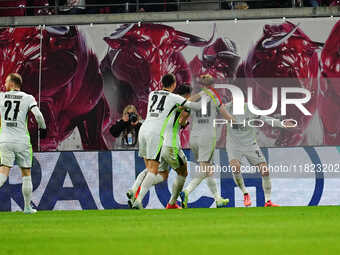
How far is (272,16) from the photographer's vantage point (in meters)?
18.0

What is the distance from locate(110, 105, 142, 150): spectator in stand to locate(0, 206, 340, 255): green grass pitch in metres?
8.44

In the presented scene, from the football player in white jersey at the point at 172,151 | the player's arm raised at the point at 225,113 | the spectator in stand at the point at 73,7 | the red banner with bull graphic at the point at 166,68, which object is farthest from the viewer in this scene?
the spectator in stand at the point at 73,7

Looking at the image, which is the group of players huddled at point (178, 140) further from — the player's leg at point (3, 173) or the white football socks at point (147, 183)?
the player's leg at point (3, 173)

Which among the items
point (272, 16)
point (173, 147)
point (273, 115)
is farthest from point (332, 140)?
point (173, 147)

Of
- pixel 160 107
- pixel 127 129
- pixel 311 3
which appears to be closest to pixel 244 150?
pixel 160 107

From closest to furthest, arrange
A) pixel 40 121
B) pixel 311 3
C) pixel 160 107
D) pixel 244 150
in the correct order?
1. pixel 40 121
2. pixel 160 107
3. pixel 244 150
4. pixel 311 3

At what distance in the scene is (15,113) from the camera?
462 inches

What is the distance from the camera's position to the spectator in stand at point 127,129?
1744 cm

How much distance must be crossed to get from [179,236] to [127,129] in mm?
11216

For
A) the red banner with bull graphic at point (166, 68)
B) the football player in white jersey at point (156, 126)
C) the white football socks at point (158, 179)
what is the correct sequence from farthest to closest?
1. the red banner with bull graphic at point (166, 68)
2. the white football socks at point (158, 179)
3. the football player in white jersey at point (156, 126)

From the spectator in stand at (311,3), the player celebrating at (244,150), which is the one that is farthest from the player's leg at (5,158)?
the spectator in stand at (311,3)

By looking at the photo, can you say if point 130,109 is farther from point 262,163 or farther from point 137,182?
point 137,182

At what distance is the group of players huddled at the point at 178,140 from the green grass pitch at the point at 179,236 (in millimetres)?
2951

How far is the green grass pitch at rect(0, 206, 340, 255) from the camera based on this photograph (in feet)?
17.5
